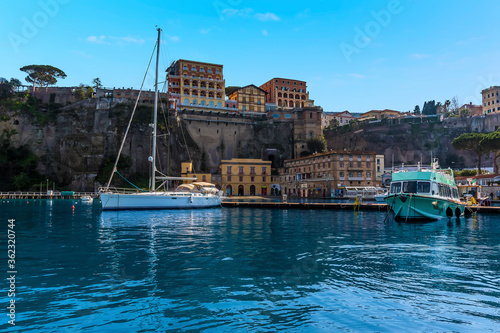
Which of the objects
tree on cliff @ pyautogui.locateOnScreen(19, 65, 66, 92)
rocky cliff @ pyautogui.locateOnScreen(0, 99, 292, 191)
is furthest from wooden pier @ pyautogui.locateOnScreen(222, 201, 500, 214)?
tree on cliff @ pyautogui.locateOnScreen(19, 65, 66, 92)

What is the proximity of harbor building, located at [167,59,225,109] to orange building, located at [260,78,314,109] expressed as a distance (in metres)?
18.4

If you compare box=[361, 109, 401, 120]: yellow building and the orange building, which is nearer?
the orange building

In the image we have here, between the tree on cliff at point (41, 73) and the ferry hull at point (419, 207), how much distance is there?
9996 centimetres

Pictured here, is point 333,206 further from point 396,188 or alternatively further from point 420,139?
point 420,139

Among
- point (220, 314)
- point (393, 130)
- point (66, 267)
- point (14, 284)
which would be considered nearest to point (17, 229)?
point (66, 267)

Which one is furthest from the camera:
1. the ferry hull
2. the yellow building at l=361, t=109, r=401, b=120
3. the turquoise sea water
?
the yellow building at l=361, t=109, r=401, b=120

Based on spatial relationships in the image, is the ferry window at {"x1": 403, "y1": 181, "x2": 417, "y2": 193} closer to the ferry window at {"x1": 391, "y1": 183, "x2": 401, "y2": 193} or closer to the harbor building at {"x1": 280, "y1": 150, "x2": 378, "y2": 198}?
the ferry window at {"x1": 391, "y1": 183, "x2": 401, "y2": 193}

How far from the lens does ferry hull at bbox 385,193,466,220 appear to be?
27312 mm

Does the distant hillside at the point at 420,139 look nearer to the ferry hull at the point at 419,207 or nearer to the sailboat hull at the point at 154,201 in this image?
the ferry hull at the point at 419,207

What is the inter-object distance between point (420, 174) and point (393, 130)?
284ft

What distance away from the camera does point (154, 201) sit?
36.8 meters

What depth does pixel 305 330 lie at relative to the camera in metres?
6.66

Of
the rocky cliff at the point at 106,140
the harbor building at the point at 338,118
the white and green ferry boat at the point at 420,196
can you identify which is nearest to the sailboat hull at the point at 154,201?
the white and green ferry boat at the point at 420,196

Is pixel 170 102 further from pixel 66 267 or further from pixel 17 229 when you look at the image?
pixel 66 267
